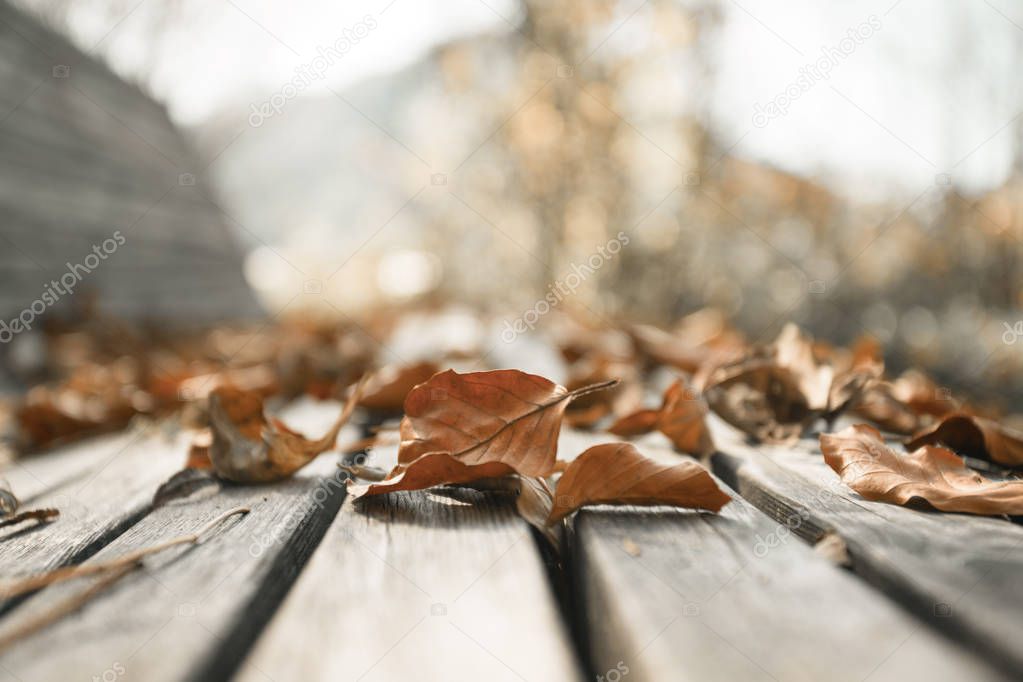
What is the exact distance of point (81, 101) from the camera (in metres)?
4.36

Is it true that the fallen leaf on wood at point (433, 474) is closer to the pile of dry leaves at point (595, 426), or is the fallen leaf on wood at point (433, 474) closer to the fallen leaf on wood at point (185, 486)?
the pile of dry leaves at point (595, 426)

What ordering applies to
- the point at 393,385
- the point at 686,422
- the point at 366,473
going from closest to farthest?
the point at 366,473, the point at 686,422, the point at 393,385

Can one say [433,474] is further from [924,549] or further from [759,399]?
[759,399]

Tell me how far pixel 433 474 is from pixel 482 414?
91 mm

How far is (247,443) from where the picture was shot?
0.93 meters

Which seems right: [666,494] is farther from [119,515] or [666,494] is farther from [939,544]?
[119,515]

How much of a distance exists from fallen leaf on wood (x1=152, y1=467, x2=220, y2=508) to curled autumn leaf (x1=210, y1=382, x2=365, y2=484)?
0.02 m

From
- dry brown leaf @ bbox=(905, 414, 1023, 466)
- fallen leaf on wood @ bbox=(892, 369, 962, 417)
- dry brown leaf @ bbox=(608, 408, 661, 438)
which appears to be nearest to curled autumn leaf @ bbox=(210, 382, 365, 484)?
dry brown leaf @ bbox=(608, 408, 661, 438)

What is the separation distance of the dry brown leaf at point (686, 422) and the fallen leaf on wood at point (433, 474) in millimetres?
392

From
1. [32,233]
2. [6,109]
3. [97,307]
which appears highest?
[6,109]

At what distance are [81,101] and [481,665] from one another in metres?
5.00

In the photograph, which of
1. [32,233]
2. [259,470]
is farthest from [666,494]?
[32,233]

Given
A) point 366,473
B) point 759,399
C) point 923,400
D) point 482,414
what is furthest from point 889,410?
point 366,473

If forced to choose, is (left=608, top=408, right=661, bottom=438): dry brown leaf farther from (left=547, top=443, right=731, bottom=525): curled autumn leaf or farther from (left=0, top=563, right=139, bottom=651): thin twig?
(left=0, top=563, right=139, bottom=651): thin twig
